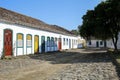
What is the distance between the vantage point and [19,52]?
2431 centimetres

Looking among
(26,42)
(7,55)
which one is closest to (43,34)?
(26,42)

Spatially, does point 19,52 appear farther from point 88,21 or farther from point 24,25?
point 88,21

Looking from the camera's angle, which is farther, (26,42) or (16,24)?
(26,42)

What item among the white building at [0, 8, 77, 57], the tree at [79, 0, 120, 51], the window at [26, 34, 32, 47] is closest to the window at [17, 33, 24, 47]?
the white building at [0, 8, 77, 57]

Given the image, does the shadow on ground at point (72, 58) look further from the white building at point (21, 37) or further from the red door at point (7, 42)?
the red door at point (7, 42)

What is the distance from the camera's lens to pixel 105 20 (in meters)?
27.1

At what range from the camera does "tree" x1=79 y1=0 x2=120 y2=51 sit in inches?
1045

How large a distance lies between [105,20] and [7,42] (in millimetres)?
11794

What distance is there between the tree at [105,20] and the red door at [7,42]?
10.2 metres

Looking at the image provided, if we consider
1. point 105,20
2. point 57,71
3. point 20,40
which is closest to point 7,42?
point 20,40

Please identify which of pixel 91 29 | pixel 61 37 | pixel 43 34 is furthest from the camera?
pixel 61 37

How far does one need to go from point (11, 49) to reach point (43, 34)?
390 inches

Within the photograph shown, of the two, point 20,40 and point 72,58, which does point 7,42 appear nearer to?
point 20,40

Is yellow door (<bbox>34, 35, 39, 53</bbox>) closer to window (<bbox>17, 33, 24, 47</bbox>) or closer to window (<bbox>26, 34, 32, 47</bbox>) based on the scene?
window (<bbox>26, 34, 32, 47</bbox>)
